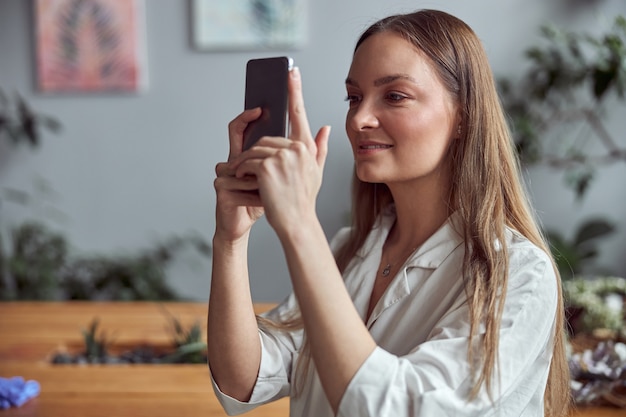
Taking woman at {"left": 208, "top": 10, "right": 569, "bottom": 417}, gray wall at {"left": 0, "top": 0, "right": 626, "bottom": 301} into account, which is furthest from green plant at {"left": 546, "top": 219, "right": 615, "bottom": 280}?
woman at {"left": 208, "top": 10, "right": 569, "bottom": 417}

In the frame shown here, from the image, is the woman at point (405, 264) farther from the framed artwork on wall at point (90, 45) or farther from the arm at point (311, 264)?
the framed artwork on wall at point (90, 45)

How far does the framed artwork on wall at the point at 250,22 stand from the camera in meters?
4.27

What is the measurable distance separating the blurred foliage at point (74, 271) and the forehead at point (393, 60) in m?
3.25

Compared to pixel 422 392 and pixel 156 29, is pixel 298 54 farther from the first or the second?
pixel 422 392

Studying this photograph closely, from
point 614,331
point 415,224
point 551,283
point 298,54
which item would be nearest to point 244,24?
point 298,54

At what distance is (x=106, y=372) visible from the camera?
7.09 ft

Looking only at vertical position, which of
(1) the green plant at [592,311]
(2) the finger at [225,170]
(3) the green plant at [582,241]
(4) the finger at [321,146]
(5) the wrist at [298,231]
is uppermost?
(4) the finger at [321,146]

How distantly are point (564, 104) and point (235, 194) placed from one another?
3.35m

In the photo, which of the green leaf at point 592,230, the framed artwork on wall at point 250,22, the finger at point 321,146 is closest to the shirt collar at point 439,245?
the finger at point 321,146

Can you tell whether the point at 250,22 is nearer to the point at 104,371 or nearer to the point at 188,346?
the point at 188,346

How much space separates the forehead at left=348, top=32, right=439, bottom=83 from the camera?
1.23 metres

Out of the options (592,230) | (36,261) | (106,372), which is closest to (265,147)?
(106,372)

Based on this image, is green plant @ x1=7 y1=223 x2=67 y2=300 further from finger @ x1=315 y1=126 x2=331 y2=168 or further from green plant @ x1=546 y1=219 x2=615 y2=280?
finger @ x1=315 y1=126 x2=331 y2=168

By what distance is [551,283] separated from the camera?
1.14m
